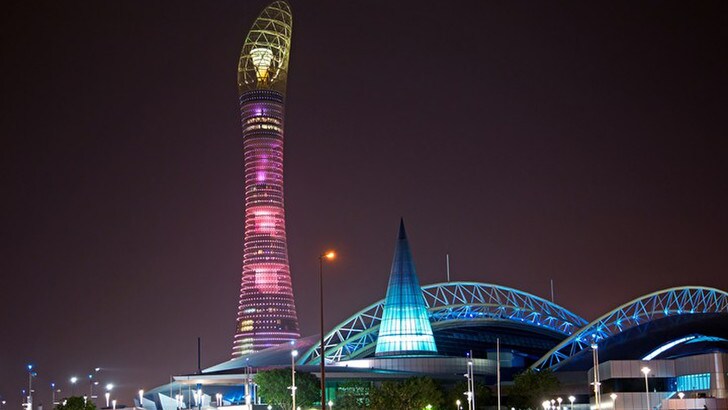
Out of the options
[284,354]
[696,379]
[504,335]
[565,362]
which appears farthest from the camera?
[504,335]

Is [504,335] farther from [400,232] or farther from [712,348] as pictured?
[712,348]

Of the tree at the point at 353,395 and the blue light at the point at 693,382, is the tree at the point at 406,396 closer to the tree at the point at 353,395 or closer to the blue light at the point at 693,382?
the tree at the point at 353,395

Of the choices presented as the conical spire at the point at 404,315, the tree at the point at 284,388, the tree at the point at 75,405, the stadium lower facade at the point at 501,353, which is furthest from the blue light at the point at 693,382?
the tree at the point at 75,405

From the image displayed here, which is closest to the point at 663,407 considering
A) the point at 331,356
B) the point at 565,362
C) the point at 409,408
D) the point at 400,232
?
the point at 409,408

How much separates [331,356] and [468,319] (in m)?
21.8

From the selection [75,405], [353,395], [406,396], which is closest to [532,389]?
[406,396]

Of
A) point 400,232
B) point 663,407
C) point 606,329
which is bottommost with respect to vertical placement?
point 663,407

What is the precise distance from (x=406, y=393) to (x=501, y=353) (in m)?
58.9

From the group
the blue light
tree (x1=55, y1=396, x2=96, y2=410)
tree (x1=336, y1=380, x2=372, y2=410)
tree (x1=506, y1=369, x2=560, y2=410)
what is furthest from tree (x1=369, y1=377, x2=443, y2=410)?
tree (x1=55, y1=396, x2=96, y2=410)

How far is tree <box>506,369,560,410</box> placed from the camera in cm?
14062

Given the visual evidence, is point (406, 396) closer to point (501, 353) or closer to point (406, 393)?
point (406, 393)

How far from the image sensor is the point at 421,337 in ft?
552

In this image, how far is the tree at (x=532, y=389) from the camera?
141 m

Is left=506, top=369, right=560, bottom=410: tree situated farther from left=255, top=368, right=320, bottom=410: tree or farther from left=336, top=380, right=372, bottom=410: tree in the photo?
left=255, top=368, right=320, bottom=410: tree
